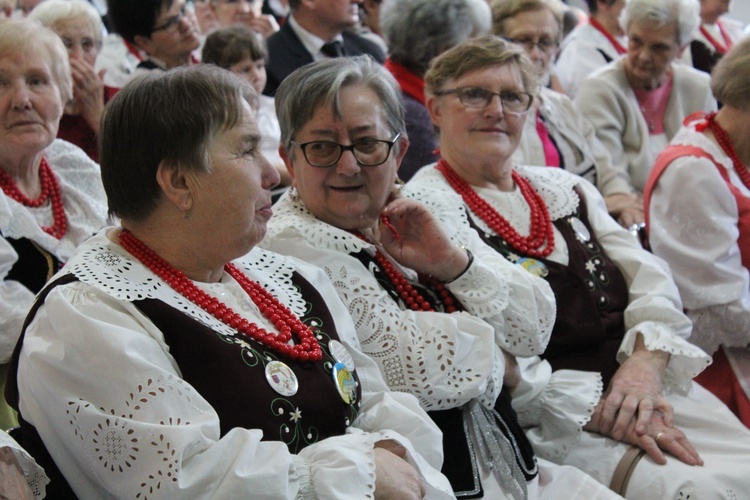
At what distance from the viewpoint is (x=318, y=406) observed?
1.59 metres

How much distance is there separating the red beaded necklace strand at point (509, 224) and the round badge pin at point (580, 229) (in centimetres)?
8

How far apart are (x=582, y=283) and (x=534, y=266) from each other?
14cm

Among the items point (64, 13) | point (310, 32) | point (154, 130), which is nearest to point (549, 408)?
point (154, 130)

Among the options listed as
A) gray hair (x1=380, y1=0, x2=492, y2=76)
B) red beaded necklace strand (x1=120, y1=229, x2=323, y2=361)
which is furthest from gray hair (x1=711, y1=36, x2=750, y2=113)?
red beaded necklace strand (x1=120, y1=229, x2=323, y2=361)

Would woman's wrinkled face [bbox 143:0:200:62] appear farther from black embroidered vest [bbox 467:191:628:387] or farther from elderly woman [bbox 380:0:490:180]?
Answer: black embroidered vest [bbox 467:191:628:387]

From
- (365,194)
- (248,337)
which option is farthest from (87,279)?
(365,194)

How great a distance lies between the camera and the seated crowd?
56.6 inches

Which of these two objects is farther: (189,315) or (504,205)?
(504,205)

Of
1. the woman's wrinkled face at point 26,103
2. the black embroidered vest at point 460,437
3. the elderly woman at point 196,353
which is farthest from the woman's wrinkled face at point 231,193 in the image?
the woman's wrinkled face at point 26,103

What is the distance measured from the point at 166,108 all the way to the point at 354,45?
105 inches

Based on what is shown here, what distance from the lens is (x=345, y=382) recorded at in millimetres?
1680

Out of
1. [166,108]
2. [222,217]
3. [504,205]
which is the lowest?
[504,205]

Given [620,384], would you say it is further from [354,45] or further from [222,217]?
[354,45]

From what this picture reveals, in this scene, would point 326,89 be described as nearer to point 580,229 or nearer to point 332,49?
point 580,229
